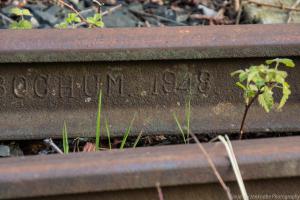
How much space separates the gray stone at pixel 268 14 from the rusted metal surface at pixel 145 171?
2.68m

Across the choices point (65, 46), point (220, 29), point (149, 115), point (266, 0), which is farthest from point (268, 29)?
point (266, 0)

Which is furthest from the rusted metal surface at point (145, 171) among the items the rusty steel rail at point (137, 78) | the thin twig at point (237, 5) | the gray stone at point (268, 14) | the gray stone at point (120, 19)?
the thin twig at point (237, 5)

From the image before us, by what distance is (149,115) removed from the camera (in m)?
3.50

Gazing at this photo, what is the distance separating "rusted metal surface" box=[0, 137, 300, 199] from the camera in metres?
2.24

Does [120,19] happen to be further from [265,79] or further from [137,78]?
[265,79]

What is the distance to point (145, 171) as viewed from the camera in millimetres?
2285

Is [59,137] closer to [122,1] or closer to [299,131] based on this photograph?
[299,131]

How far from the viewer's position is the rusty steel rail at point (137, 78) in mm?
3305

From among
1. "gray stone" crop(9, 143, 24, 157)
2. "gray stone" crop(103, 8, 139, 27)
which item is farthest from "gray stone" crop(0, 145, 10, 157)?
"gray stone" crop(103, 8, 139, 27)

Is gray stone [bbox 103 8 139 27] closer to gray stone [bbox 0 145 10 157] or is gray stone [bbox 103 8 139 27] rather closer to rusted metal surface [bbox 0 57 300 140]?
rusted metal surface [bbox 0 57 300 140]

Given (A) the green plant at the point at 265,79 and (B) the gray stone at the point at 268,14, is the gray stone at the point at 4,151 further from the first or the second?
(B) the gray stone at the point at 268,14

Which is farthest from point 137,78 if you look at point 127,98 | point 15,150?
point 15,150

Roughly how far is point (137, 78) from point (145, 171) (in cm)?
123

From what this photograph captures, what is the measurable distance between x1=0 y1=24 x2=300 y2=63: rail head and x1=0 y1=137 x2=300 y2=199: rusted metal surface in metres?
0.95
